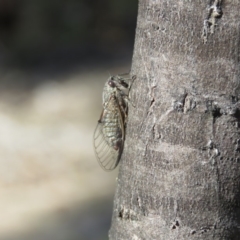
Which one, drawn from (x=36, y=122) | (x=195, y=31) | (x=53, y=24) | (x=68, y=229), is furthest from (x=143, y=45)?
(x=53, y=24)

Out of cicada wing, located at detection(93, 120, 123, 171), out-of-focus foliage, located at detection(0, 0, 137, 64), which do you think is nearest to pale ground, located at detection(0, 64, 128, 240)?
out-of-focus foliage, located at detection(0, 0, 137, 64)

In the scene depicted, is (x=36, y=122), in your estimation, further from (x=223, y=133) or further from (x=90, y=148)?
(x=223, y=133)

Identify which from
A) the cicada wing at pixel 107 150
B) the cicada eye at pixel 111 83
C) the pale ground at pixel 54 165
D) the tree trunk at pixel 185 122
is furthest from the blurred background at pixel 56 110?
the tree trunk at pixel 185 122

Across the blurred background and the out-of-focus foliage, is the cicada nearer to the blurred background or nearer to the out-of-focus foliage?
the blurred background

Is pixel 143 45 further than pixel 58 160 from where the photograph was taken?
No

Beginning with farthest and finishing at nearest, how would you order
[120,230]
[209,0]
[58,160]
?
1. [58,160]
2. [120,230]
3. [209,0]
